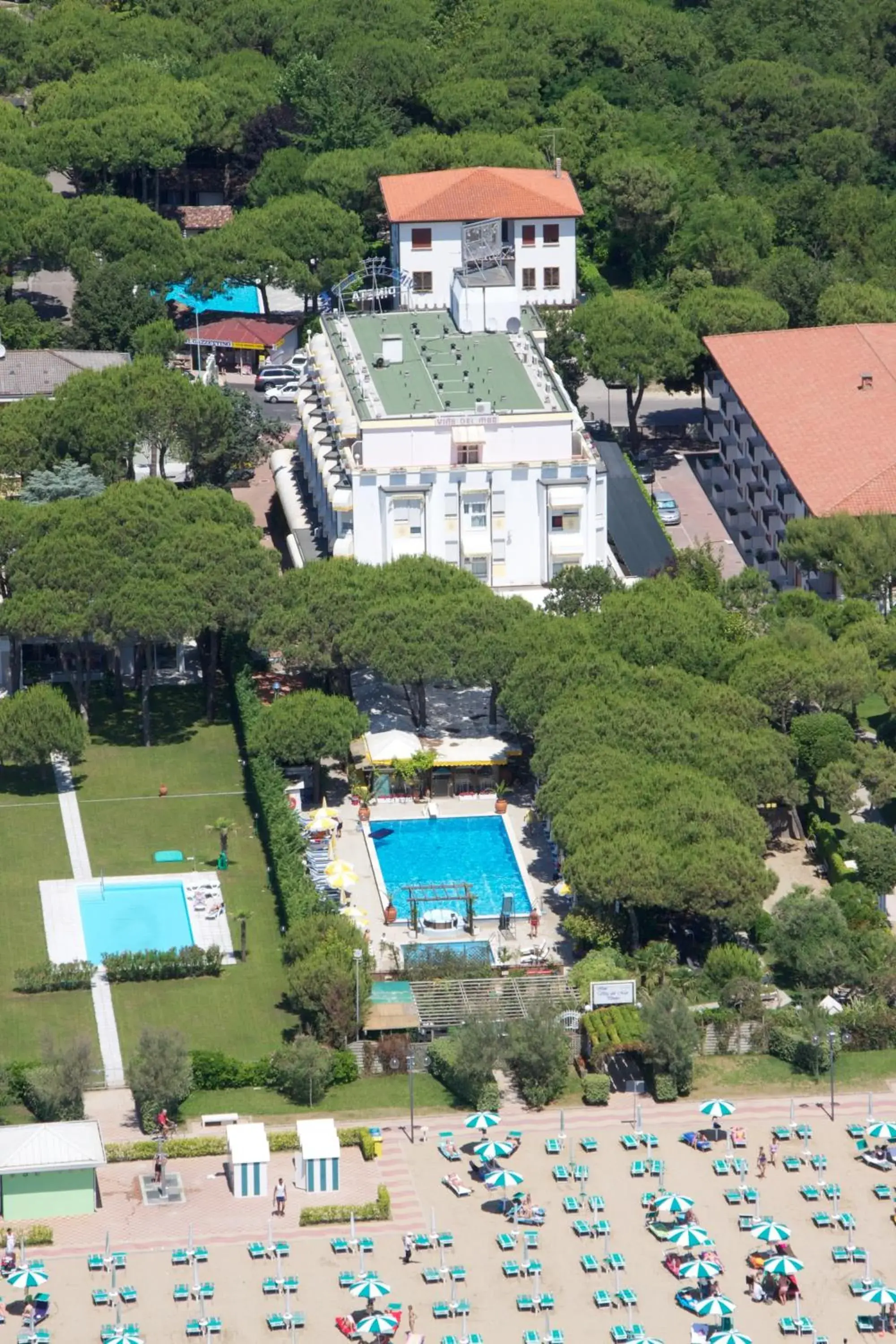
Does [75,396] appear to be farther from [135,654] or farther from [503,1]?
[503,1]

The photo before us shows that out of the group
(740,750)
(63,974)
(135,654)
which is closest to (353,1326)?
(63,974)

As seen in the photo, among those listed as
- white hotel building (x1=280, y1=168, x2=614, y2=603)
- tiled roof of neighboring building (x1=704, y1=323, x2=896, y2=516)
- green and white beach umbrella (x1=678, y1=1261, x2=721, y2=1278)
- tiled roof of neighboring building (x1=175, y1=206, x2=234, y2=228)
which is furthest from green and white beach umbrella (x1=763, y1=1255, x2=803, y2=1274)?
tiled roof of neighboring building (x1=175, y1=206, x2=234, y2=228)

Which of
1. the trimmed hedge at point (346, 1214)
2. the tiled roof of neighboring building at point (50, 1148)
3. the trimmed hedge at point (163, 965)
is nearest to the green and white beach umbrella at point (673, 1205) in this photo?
the trimmed hedge at point (346, 1214)

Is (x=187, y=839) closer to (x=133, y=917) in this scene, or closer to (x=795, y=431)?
(x=133, y=917)

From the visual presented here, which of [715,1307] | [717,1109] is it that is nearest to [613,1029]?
[717,1109]

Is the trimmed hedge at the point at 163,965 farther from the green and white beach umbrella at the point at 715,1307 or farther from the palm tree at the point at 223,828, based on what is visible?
the green and white beach umbrella at the point at 715,1307

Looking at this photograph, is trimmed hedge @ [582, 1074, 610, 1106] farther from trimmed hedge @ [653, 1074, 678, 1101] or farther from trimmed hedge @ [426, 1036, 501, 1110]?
trimmed hedge @ [426, 1036, 501, 1110]
